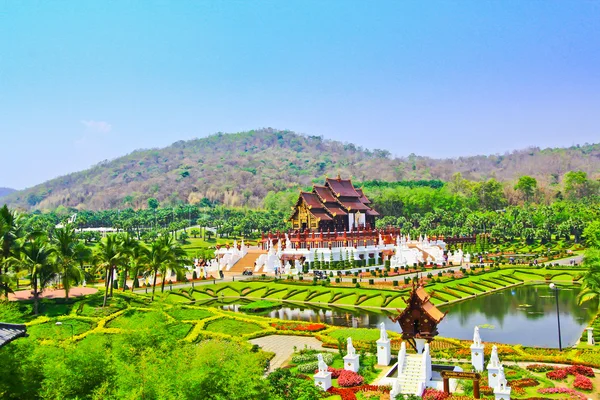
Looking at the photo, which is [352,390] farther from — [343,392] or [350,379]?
[350,379]

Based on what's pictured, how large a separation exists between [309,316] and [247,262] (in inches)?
1104

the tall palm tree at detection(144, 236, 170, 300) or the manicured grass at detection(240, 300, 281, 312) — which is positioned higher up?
the tall palm tree at detection(144, 236, 170, 300)

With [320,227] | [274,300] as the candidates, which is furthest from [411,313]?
[320,227]

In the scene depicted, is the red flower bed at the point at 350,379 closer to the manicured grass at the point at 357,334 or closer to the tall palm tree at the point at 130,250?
the manicured grass at the point at 357,334

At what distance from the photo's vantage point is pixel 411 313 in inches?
933

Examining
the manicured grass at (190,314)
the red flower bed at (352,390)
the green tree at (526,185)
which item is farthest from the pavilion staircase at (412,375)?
the green tree at (526,185)

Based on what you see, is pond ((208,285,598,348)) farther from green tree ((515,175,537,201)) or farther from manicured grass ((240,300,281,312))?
green tree ((515,175,537,201))

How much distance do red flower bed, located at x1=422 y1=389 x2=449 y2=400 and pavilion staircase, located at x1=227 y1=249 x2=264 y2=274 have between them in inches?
1889

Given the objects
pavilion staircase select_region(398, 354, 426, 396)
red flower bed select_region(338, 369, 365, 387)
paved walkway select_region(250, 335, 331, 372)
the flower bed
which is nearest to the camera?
the flower bed

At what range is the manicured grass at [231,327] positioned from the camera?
32.7 m

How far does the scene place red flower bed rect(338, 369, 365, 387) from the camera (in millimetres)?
22094

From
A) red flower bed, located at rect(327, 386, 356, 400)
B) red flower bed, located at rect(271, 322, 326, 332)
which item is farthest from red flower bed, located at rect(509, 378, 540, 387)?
red flower bed, located at rect(271, 322, 326, 332)

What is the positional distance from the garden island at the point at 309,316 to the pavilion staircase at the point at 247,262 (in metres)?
0.27

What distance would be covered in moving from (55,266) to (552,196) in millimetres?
146711
